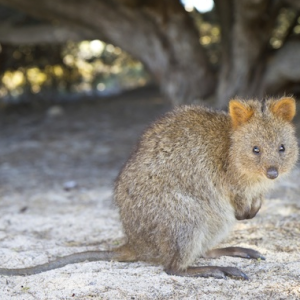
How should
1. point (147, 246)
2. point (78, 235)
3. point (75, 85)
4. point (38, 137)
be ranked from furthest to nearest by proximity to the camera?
point (75, 85)
point (38, 137)
point (78, 235)
point (147, 246)

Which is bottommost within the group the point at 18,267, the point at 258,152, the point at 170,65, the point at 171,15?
the point at 18,267

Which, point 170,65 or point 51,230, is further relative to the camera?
point 170,65

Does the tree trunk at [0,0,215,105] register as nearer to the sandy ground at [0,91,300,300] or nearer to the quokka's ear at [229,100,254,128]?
the sandy ground at [0,91,300,300]

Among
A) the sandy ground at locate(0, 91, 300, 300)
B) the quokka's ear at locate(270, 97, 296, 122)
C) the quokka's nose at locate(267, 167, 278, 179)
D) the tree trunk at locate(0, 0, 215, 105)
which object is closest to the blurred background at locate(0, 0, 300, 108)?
the tree trunk at locate(0, 0, 215, 105)

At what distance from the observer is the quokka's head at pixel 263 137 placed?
3480 mm

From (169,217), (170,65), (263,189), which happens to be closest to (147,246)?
(169,217)

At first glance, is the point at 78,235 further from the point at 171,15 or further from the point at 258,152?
the point at 171,15

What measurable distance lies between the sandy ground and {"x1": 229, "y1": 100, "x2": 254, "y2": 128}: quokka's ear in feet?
2.94

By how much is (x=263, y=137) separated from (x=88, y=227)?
1.73 metres

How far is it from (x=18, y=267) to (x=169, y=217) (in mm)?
1045

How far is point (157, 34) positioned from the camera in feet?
23.7

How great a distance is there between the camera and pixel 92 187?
5.96 metres

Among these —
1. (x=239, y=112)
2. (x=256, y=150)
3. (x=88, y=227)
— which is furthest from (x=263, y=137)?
(x=88, y=227)

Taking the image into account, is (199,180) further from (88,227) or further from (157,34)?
(157,34)
